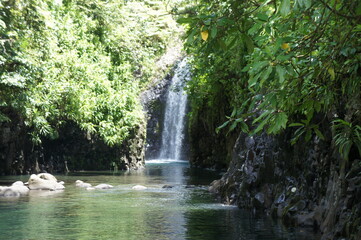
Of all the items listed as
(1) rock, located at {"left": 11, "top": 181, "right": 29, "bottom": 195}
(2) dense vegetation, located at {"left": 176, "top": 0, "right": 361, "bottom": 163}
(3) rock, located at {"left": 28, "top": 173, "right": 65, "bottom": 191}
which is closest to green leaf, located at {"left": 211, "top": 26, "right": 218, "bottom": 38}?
(2) dense vegetation, located at {"left": 176, "top": 0, "right": 361, "bottom": 163}

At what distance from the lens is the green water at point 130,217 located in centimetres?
1053

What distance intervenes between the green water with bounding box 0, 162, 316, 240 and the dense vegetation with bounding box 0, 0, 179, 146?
425 cm

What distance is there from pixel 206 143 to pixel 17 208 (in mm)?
17051

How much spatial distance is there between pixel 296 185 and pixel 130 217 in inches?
140

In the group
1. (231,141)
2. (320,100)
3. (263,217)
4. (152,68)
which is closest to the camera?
(320,100)

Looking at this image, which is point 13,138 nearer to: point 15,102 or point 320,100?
point 15,102

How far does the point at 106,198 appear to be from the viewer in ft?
51.6

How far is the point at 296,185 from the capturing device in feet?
39.0

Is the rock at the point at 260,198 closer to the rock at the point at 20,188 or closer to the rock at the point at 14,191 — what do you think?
the rock at the point at 14,191

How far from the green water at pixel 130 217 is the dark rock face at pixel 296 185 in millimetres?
Answer: 406

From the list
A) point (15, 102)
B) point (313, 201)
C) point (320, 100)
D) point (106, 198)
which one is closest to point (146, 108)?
point (15, 102)

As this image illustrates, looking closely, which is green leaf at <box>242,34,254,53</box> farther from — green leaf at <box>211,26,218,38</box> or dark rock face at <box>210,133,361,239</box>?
dark rock face at <box>210,133,361,239</box>

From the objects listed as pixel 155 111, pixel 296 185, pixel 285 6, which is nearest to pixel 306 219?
pixel 296 185

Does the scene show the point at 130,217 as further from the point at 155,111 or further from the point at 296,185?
the point at 155,111
